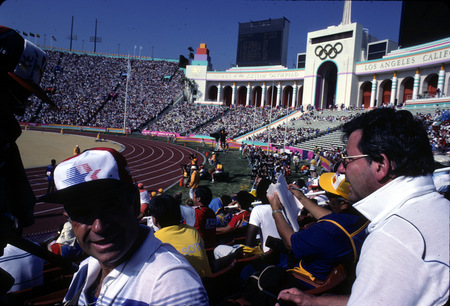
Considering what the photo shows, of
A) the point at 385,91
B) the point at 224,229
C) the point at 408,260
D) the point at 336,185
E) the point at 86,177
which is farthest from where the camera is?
the point at 385,91

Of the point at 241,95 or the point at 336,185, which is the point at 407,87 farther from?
the point at 336,185

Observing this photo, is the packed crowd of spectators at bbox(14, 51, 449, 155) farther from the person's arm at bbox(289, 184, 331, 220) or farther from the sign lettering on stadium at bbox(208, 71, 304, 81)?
the person's arm at bbox(289, 184, 331, 220)

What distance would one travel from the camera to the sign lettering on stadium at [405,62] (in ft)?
115

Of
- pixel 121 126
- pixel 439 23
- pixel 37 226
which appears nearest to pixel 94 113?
pixel 121 126

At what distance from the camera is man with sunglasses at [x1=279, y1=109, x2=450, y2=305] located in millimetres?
1096

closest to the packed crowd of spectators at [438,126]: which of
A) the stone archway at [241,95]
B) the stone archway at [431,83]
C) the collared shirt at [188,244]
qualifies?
the stone archway at [431,83]

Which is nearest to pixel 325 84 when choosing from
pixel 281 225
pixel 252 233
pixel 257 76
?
pixel 257 76

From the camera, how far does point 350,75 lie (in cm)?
4528

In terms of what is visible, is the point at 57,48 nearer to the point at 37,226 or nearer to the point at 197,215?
the point at 37,226

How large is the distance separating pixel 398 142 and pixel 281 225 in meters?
1.46

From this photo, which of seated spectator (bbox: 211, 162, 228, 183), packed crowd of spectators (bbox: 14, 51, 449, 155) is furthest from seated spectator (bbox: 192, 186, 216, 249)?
packed crowd of spectators (bbox: 14, 51, 449, 155)

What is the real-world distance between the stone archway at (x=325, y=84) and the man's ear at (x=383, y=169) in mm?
50317

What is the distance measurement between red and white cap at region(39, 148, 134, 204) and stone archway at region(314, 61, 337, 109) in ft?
167

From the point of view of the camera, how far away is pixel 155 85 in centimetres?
6450
